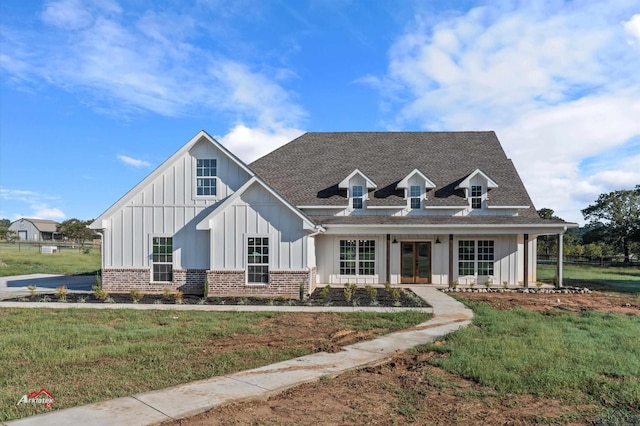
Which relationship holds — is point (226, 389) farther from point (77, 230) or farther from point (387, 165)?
point (77, 230)

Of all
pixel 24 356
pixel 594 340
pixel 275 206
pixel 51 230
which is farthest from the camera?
pixel 51 230

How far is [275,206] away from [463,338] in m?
9.05

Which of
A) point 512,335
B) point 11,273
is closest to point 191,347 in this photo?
point 512,335

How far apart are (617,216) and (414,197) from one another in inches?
1847

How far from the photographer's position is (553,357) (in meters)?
8.05

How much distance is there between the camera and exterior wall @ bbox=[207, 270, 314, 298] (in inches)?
656

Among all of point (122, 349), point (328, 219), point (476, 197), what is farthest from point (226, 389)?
point (476, 197)

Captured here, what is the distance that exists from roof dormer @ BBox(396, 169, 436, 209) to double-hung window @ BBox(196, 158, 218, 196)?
8.50m

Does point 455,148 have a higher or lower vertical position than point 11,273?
higher

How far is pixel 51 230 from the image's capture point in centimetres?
10406

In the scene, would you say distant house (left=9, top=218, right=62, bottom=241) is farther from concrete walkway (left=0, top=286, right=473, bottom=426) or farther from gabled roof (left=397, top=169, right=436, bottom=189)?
concrete walkway (left=0, top=286, right=473, bottom=426)

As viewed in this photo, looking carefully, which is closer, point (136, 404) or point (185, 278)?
point (136, 404)

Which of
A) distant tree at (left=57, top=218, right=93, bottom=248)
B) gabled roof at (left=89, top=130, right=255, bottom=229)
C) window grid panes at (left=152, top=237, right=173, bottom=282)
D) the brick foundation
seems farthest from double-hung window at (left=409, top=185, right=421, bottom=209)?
distant tree at (left=57, top=218, right=93, bottom=248)

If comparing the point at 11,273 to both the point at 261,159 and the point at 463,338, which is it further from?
the point at 463,338
